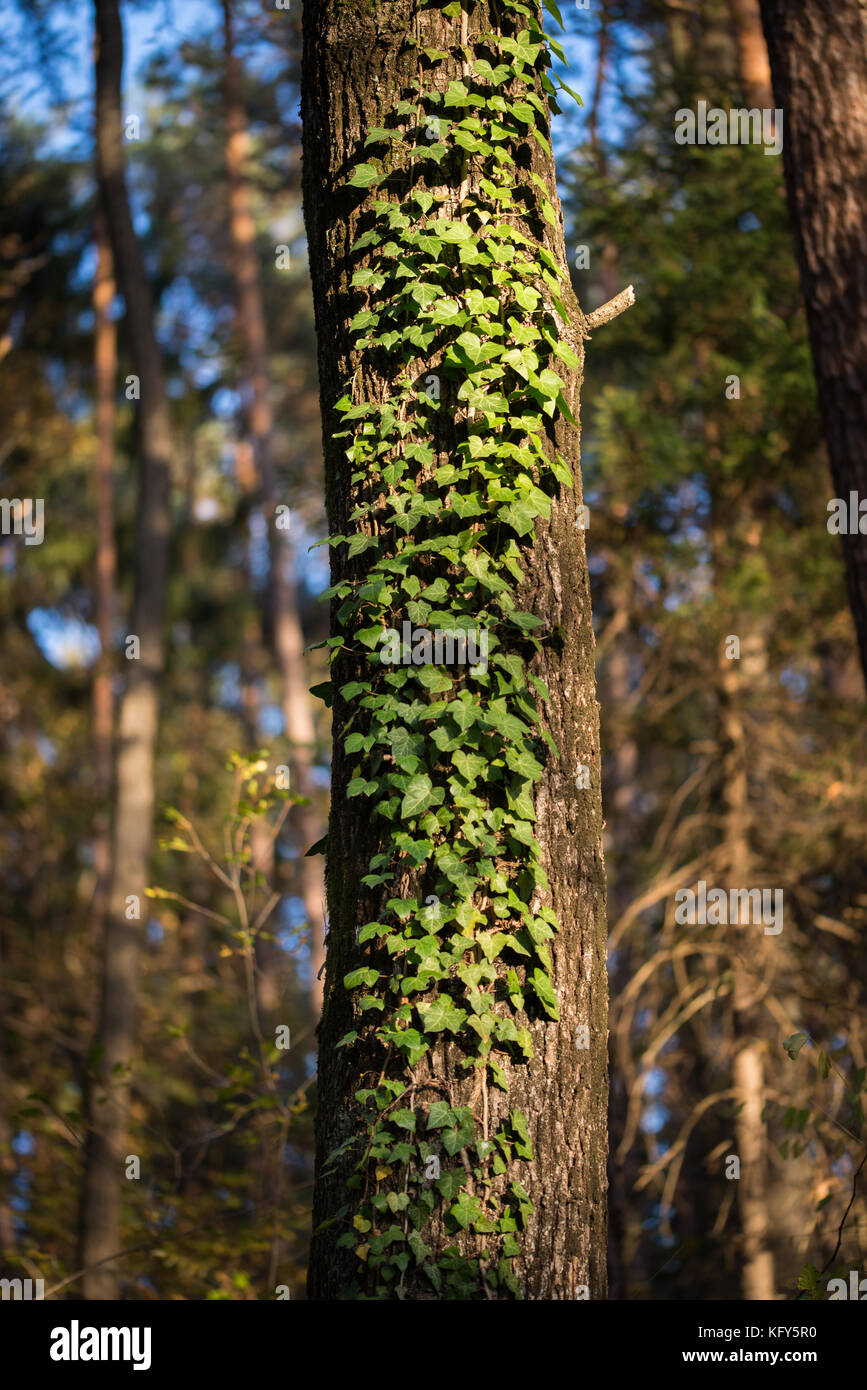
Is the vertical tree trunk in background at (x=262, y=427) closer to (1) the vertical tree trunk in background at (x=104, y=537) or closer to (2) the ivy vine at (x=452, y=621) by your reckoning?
(1) the vertical tree trunk in background at (x=104, y=537)

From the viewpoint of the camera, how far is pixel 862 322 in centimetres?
434

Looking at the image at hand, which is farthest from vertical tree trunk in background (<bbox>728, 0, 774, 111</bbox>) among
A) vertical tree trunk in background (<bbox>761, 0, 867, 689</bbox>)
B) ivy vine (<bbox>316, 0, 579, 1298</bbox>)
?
ivy vine (<bbox>316, 0, 579, 1298</bbox>)

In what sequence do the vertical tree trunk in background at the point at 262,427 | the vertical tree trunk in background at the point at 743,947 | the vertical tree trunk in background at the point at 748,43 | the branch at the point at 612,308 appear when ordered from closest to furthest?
the branch at the point at 612,308 → the vertical tree trunk in background at the point at 743,947 → the vertical tree trunk in background at the point at 748,43 → the vertical tree trunk in background at the point at 262,427

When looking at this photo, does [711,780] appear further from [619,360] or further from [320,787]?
[320,787]

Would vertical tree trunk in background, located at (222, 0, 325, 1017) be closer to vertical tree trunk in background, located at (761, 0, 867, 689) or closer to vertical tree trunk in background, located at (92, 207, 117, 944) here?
vertical tree trunk in background, located at (92, 207, 117, 944)

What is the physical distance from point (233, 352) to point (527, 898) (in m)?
11.8

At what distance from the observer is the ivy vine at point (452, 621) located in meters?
2.40

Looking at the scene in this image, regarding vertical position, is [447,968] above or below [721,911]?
below

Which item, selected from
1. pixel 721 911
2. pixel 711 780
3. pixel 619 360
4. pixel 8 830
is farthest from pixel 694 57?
pixel 8 830

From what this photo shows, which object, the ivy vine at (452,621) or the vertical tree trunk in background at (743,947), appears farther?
the vertical tree trunk in background at (743,947)

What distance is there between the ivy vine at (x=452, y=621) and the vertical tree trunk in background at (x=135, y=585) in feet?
21.2

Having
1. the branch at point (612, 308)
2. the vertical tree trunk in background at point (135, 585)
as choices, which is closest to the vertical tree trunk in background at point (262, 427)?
the vertical tree trunk in background at point (135, 585)

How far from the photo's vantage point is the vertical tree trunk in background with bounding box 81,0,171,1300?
28.3 feet

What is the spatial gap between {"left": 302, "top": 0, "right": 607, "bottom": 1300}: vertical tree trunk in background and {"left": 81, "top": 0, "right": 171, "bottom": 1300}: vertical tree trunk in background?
6.31 metres
